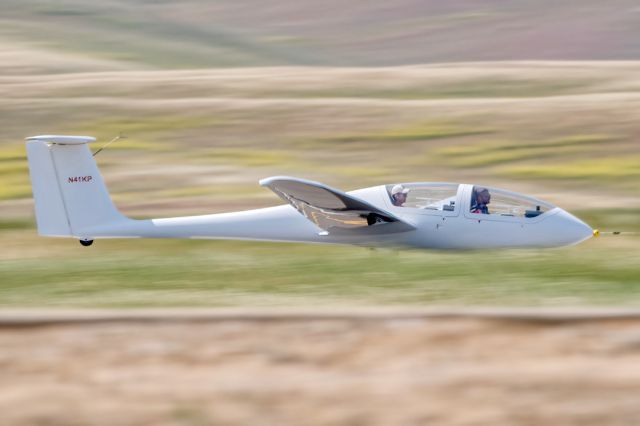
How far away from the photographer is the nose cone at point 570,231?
53.8ft

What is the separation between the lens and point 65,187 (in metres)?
18.0

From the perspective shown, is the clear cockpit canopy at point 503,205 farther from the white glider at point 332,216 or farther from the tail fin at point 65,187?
the tail fin at point 65,187

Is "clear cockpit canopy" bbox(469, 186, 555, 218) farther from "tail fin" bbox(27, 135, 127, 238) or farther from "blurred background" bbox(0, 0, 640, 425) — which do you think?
"tail fin" bbox(27, 135, 127, 238)

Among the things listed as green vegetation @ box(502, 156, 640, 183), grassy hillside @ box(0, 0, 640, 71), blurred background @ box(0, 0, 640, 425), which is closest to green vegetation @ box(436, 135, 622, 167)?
blurred background @ box(0, 0, 640, 425)

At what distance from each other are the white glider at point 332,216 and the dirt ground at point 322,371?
5.61 metres

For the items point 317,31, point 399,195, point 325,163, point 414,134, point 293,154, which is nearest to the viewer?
point 399,195

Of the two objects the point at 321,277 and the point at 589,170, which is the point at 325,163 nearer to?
the point at 589,170

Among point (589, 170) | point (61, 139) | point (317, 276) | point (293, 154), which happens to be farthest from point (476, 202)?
point (293, 154)

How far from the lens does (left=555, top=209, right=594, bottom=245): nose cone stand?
53.8 feet

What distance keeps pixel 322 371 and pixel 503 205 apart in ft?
24.4

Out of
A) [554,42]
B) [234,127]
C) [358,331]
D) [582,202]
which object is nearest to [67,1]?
[554,42]

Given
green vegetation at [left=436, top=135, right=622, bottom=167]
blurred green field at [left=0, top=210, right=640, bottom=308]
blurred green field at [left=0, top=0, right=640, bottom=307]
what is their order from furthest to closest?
1. green vegetation at [left=436, top=135, right=622, bottom=167]
2. blurred green field at [left=0, top=0, right=640, bottom=307]
3. blurred green field at [left=0, top=210, right=640, bottom=308]

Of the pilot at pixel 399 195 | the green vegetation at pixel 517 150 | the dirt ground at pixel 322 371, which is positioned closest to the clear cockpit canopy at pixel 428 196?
the pilot at pixel 399 195

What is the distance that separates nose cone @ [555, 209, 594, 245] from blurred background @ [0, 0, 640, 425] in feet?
0.74
